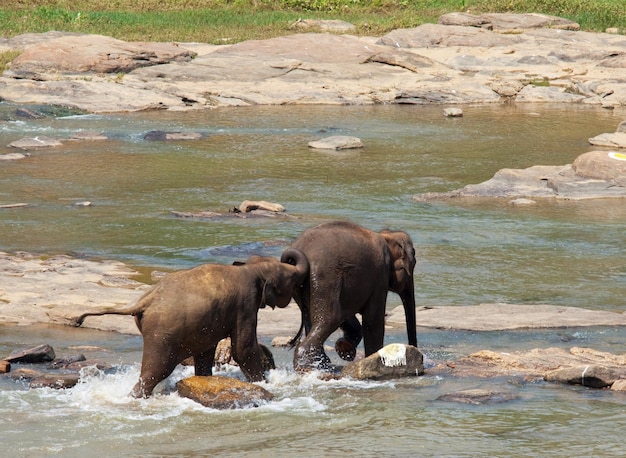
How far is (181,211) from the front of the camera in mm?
16516

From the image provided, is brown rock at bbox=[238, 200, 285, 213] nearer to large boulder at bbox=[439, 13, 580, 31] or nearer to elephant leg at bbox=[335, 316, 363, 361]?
elephant leg at bbox=[335, 316, 363, 361]

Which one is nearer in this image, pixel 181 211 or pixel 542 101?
pixel 181 211

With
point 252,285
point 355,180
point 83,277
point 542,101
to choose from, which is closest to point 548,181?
point 355,180

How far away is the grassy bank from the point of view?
3688cm

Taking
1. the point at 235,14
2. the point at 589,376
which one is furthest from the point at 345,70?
the point at 589,376

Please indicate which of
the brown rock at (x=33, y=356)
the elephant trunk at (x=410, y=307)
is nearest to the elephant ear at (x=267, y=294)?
the elephant trunk at (x=410, y=307)

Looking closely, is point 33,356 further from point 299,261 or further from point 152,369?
point 299,261

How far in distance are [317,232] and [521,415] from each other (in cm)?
197

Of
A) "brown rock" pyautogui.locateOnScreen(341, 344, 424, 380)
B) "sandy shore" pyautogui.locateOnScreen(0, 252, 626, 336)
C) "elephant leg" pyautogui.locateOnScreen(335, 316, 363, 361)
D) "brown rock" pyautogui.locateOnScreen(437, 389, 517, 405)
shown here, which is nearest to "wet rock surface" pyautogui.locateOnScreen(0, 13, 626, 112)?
"sandy shore" pyautogui.locateOnScreen(0, 252, 626, 336)

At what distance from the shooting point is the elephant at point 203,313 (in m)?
7.75

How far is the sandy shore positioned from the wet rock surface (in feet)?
49.9

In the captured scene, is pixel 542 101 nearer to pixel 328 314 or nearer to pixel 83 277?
pixel 83 277

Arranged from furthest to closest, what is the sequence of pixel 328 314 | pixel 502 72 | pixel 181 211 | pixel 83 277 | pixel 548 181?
1. pixel 502 72
2. pixel 548 181
3. pixel 181 211
4. pixel 83 277
5. pixel 328 314

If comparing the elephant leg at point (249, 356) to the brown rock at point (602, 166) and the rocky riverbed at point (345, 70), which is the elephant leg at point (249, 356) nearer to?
the rocky riverbed at point (345, 70)
